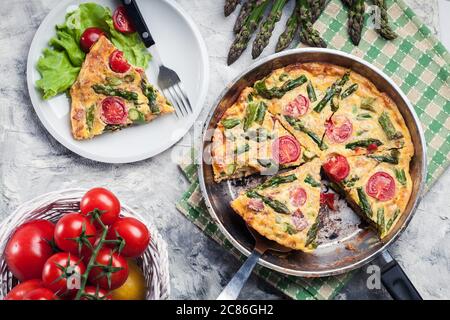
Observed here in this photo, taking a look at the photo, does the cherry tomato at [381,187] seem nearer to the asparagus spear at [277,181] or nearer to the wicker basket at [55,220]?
the asparagus spear at [277,181]

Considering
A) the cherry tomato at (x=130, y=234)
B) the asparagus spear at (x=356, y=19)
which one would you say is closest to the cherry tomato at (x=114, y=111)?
the cherry tomato at (x=130, y=234)

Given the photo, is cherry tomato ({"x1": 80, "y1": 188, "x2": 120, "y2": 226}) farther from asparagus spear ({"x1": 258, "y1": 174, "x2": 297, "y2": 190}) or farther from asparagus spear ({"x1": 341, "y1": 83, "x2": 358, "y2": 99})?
asparagus spear ({"x1": 341, "y1": 83, "x2": 358, "y2": 99})

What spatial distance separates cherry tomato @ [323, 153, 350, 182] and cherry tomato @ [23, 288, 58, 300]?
7.82ft

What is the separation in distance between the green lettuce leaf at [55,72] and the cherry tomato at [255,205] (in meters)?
1.86

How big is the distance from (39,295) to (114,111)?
1.87 meters

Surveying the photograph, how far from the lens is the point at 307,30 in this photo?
525cm

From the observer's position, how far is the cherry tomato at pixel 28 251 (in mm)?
4312

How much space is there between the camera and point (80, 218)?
168 inches

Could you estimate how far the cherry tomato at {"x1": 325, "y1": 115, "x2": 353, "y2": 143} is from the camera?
16.8ft

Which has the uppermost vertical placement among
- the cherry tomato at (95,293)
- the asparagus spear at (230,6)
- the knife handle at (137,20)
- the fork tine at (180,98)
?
the asparagus spear at (230,6)

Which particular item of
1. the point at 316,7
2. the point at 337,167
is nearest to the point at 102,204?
the point at 337,167

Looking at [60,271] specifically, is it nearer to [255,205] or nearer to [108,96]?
[255,205]

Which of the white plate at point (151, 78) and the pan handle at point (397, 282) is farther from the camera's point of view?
the white plate at point (151, 78)
